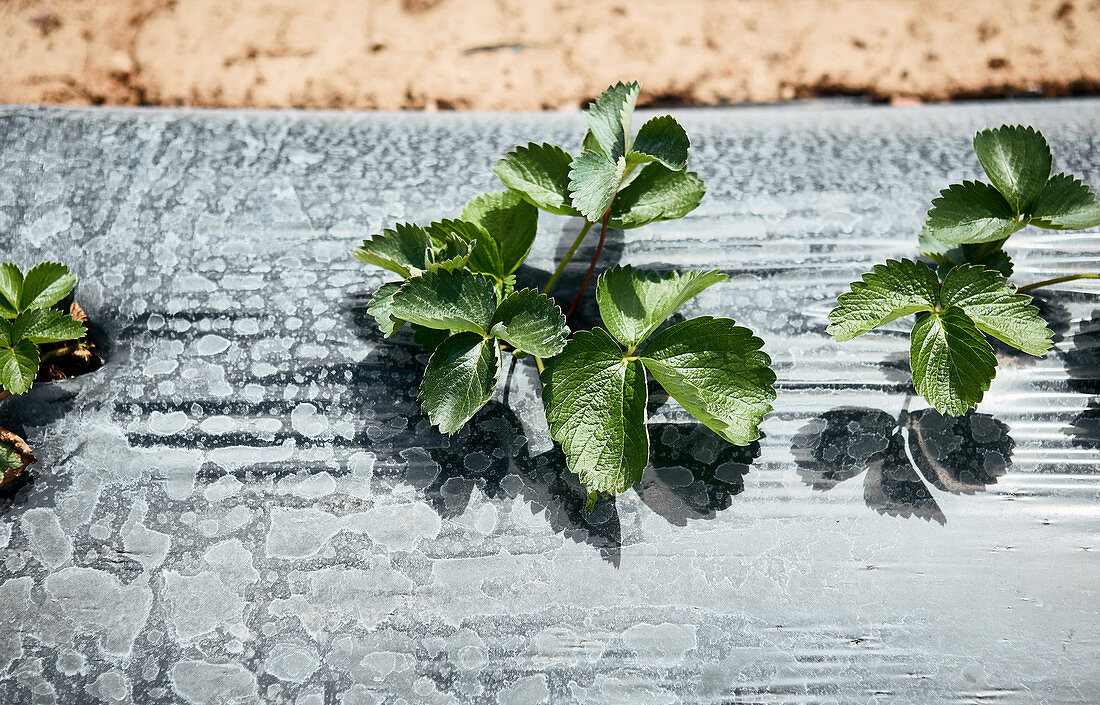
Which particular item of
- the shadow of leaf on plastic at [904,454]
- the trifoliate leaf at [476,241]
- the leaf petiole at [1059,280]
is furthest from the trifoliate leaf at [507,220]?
the leaf petiole at [1059,280]

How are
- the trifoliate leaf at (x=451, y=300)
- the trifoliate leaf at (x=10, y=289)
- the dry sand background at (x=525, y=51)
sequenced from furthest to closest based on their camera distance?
the dry sand background at (x=525, y=51) < the trifoliate leaf at (x=10, y=289) < the trifoliate leaf at (x=451, y=300)

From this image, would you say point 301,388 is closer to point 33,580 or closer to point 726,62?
point 33,580

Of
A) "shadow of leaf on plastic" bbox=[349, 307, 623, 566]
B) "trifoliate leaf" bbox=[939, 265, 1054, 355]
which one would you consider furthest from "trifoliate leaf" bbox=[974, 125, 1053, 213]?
"shadow of leaf on plastic" bbox=[349, 307, 623, 566]

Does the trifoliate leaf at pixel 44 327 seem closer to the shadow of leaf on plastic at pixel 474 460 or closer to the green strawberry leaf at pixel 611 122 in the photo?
the shadow of leaf on plastic at pixel 474 460

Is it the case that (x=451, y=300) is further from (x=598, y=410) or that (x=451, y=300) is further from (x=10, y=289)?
(x=10, y=289)

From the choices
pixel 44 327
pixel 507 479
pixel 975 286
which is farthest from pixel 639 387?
pixel 44 327

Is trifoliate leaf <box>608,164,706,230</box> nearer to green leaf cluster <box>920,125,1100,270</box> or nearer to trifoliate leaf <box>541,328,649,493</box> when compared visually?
trifoliate leaf <box>541,328,649,493</box>
